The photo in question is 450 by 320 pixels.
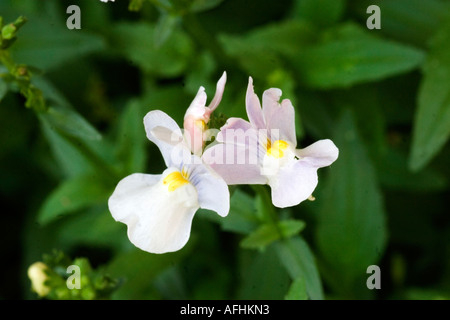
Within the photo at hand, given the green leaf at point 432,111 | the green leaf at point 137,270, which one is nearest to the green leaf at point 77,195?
the green leaf at point 137,270

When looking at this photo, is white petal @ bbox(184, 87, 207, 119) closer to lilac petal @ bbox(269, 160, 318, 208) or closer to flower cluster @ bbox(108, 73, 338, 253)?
flower cluster @ bbox(108, 73, 338, 253)

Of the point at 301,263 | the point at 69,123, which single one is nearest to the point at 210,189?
the point at 301,263

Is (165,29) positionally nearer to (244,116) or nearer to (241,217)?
(244,116)

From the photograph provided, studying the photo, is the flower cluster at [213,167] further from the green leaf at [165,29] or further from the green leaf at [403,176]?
the green leaf at [403,176]

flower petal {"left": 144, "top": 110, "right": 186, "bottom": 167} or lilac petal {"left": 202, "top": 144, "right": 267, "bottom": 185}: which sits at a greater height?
flower petal {"left": 144, "top": 110, "right": 186, "bottom": 167}

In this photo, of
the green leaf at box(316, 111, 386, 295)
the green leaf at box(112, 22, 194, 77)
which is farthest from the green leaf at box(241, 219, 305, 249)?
the green leaf at box(112, 22, 194, 77)

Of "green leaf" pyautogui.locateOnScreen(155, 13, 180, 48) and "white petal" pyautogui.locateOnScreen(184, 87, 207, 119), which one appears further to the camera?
"green leaf" pyautogui.locateOnScreen(155, 13, 180, 48)
